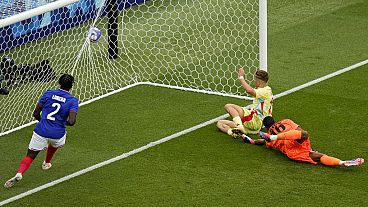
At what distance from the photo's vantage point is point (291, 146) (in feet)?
39.1

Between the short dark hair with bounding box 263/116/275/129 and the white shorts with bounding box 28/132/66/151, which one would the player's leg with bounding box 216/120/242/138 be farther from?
the white shorts with bounding box 28/132/66/151

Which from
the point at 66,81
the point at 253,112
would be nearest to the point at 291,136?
the point at 253,112

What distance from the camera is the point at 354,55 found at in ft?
51.9

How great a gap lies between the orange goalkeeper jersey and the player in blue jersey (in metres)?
2.50

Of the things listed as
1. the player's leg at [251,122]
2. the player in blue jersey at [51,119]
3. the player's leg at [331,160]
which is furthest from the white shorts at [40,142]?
the player's leg at [331,160]

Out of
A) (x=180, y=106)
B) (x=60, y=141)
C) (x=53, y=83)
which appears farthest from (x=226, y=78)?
(x=60, y=141)

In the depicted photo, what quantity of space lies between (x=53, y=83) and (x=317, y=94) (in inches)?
152

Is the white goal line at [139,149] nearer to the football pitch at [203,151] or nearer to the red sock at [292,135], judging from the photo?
the football pitch at [203,151]

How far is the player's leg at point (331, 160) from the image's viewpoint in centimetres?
1153

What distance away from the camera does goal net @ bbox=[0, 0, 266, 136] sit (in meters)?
14.3

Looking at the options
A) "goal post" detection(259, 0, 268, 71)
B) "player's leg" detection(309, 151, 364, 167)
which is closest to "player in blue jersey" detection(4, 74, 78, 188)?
"player's leg" detection(309, 151, 364, 167)

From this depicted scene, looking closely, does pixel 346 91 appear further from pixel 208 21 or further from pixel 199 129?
pixel 208 21

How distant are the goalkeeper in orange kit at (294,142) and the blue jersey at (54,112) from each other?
2402 millimetres

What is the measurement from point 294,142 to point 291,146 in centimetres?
7
